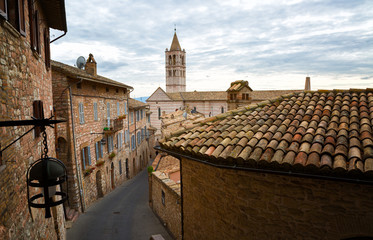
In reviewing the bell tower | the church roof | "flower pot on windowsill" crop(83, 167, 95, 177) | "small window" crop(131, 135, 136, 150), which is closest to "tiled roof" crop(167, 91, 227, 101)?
"small window" crop(131, 135, 136, 150)

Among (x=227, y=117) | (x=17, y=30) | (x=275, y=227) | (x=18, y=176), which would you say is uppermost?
(x=17, y=30)

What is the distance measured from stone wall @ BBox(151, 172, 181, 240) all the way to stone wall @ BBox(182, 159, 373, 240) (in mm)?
5389

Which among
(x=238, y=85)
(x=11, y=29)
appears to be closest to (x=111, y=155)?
(x=238, y=85)

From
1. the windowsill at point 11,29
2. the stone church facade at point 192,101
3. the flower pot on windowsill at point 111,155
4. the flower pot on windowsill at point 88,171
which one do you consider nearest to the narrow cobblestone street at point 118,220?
the flower pot on windowsill at point 88,171

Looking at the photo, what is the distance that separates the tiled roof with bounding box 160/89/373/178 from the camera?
4.22 meters

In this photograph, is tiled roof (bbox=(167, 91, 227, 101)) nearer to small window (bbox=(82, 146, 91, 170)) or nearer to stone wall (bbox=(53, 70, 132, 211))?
stone wall (bbox=(53, 70, 132, 211))

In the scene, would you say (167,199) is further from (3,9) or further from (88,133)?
(3,9)

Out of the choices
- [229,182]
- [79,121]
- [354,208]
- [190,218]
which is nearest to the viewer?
[354,208]

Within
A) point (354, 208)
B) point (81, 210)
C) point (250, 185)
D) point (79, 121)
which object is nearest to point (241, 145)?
point (250, 185)

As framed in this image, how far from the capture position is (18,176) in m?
4.63

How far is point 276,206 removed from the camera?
4855mm

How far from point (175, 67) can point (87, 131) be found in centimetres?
5951

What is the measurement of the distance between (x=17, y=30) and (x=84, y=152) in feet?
38.5

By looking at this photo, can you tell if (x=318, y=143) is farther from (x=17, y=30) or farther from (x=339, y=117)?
(x=17, y=30)
